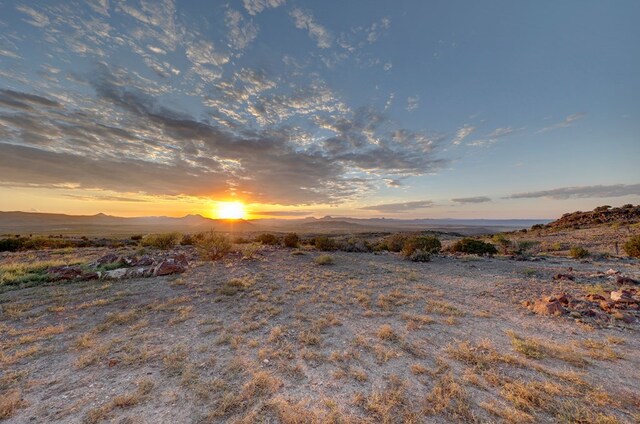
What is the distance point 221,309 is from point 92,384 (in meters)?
4.20

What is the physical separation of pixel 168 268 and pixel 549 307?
16.7 meters

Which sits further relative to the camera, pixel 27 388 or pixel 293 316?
pixel 293 316

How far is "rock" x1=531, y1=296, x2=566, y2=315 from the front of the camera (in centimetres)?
800

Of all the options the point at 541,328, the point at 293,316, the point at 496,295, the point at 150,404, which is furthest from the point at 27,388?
the point at 496,295

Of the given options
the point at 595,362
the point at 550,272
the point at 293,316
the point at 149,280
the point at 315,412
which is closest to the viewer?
the point at 315,412

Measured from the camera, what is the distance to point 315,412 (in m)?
4.04

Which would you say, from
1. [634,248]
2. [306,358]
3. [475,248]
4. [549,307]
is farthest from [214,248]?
[634,248]

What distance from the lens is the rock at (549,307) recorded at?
315 inches

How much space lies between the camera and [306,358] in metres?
5.68

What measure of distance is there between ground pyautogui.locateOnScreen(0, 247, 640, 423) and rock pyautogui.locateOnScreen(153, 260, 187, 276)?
318 centimetres

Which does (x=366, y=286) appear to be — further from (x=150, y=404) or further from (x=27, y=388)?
(x=27, y=388)

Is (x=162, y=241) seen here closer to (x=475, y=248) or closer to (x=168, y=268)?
(x=168, y=268)

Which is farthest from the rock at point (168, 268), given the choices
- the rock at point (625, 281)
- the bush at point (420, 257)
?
the rock at point (625, 281)

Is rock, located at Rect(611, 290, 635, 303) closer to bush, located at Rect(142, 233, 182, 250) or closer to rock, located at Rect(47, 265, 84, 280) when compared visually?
rock, located at Rect(47, 265, 84, 280)
